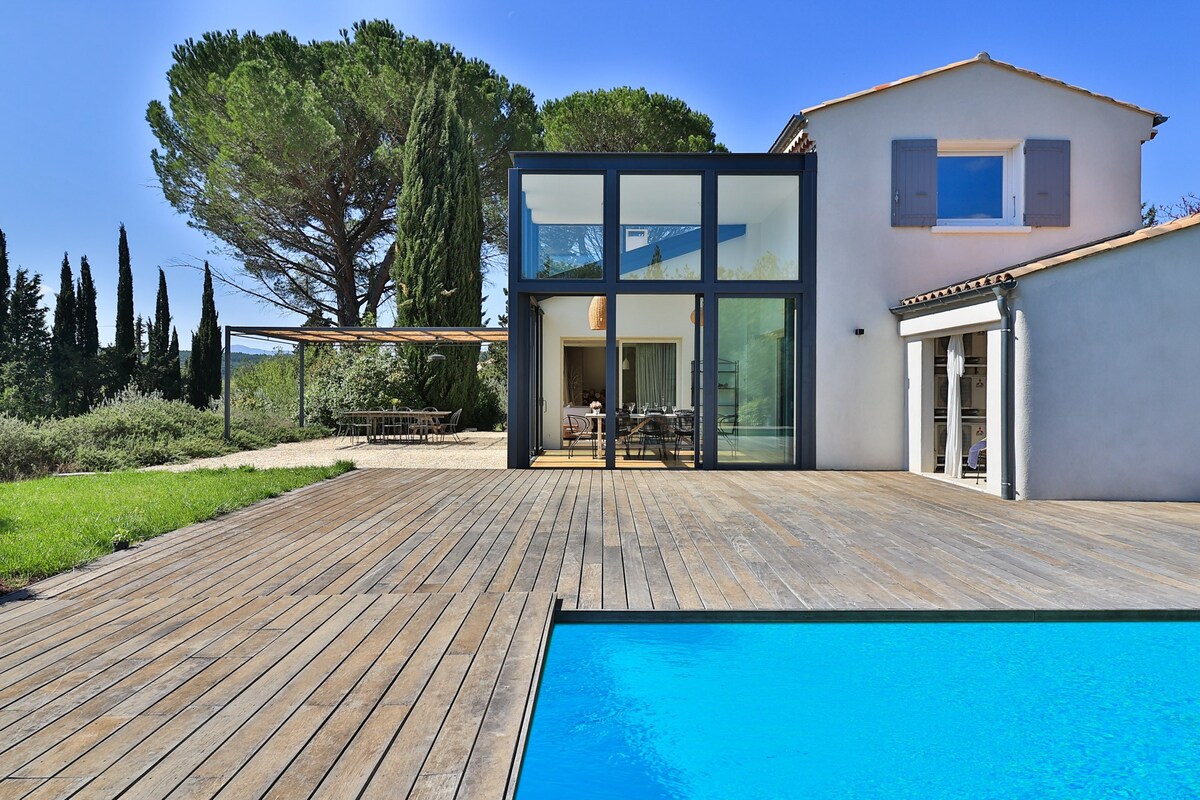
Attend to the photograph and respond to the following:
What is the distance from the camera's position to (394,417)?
15.7 meters

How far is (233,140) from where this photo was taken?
1880cm

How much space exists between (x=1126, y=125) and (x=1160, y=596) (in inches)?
342

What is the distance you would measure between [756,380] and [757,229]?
2.11 meters

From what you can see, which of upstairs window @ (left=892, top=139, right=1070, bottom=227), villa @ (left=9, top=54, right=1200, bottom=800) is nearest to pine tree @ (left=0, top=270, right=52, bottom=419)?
villa @ (left=9, top=54, right=1200, bottom=800)

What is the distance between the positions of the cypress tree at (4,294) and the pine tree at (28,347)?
0.25 feet

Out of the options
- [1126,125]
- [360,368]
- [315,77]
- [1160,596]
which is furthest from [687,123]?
[1160,596]

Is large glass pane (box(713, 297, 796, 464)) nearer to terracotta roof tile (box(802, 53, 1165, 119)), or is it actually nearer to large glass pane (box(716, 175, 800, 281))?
large glass pane (box(716, 175, 800, 281))

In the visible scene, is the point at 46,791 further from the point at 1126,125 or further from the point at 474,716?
the point at 1126,125

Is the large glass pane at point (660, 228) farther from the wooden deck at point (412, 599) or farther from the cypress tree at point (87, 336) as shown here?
the cypress tree at point (87, 336)

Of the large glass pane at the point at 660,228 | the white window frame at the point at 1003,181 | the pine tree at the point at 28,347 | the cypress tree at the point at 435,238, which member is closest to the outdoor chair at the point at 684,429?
the large glass pane at the point at 660,228

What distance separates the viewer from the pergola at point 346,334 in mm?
13195

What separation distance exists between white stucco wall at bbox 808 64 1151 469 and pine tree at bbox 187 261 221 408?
19.8 m

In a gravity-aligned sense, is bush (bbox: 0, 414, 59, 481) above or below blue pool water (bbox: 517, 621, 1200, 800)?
above

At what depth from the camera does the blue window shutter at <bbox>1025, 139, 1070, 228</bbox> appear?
9828mm
